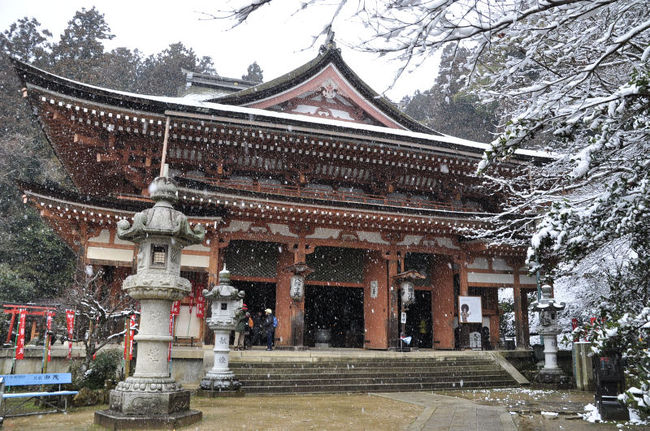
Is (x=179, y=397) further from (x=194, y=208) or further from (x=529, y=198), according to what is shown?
(x=194, y=208)

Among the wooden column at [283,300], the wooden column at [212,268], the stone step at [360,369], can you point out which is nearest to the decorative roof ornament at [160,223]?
the stone step at [360,369]

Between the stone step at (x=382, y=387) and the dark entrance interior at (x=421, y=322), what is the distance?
6265 millimetres

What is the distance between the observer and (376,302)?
52.3 ft

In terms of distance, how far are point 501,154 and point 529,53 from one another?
1.16 meters

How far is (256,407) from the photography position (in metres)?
8.34

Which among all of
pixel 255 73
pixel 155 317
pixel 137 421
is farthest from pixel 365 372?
pixel 255 73

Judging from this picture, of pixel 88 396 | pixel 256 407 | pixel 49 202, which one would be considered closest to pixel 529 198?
pixel 256 407

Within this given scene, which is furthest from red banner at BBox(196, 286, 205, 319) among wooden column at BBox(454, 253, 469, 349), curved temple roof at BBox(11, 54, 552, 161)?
wooden column at BBox(454, 253, 469, 349)

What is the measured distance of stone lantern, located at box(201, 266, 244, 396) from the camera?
962 cm

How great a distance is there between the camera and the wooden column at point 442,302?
55.1ft

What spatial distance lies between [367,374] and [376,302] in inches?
169

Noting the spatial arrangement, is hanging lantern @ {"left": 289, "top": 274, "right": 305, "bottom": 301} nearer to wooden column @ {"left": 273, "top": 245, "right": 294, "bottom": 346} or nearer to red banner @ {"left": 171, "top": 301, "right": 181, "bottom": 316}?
wooden column @ {"left": 273, "top": 245, "right": 294, "bottom": 346}

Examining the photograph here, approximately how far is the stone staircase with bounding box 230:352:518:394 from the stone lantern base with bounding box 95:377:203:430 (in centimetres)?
404

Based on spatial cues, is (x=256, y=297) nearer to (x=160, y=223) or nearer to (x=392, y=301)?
(x=392, y=301)
